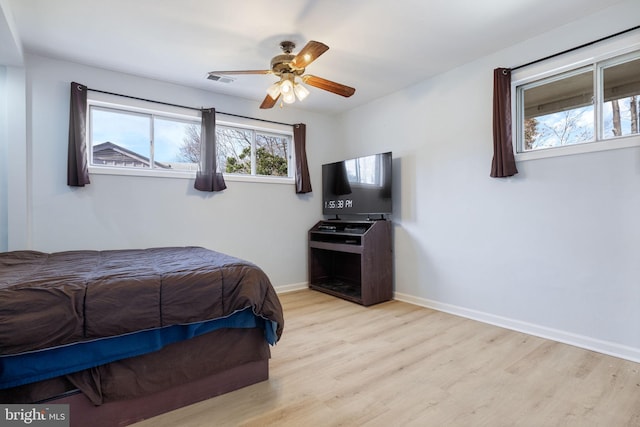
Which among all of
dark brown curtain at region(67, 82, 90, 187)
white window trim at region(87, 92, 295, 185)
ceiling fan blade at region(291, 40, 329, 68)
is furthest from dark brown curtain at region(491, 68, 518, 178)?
dark brown curtain at region(67, 82, 90, 187)

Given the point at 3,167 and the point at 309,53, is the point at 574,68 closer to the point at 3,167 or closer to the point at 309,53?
the point at 309,53

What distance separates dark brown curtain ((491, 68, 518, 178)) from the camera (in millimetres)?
2869

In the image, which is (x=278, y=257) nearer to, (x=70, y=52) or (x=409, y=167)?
(x=409, y=167)

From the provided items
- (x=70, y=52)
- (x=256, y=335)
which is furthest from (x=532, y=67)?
(x=70, y=52)

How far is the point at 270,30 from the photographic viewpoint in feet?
8.63

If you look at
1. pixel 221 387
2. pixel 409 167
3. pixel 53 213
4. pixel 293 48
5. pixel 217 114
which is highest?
pixel 293 48

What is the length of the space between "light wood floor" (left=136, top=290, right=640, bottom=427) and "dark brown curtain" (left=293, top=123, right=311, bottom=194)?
83.2 inches

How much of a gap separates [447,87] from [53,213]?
167 inches

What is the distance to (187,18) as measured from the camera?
246 cm

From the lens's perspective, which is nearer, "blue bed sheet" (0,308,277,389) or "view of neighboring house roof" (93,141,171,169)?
"blue bed sheet" (0,308,277,389)

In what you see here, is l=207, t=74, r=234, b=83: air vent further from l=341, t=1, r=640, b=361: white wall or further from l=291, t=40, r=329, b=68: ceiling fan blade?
l=341, t=1, r=640, b=361: white wall

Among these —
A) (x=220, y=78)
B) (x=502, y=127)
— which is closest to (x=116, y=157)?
(x=220, y=78)

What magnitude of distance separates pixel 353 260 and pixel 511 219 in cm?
216

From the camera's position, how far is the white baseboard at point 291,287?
4352 millimetres
